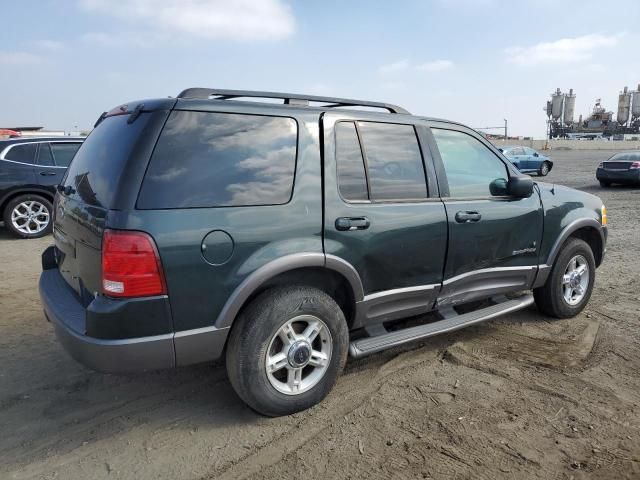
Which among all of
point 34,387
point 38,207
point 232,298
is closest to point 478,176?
point 232,298

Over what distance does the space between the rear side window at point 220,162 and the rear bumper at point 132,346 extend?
0.69m

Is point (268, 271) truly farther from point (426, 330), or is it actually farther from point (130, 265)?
point (426, 330)

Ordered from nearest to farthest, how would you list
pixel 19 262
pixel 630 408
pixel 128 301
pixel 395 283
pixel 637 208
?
pixel 128 301, pixel 630 408, pixel 395 283, pixel 19 262, pixel 637 208

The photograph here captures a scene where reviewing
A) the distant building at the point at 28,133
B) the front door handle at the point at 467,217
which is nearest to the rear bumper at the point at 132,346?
the front door handle at the point at 467,217

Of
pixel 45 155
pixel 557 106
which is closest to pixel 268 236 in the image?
pixel 45 155

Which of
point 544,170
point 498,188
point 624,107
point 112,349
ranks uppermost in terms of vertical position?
point 624,107

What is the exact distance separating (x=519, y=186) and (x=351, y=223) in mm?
1657

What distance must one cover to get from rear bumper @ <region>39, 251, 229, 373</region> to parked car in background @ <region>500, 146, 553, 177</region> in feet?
79.5

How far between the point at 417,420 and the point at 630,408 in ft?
4.45

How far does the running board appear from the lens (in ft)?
10.7

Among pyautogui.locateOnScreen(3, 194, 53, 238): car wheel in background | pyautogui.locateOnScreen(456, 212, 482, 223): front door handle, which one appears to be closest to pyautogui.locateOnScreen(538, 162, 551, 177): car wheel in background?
pyautogui.locateOnScreen(3, 194, 53, 238): car wheel in background

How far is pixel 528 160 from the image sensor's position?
81.7 feet

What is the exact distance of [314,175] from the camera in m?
3.04

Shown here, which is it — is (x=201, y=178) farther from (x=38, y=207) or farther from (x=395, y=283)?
(x=38, y=207)
